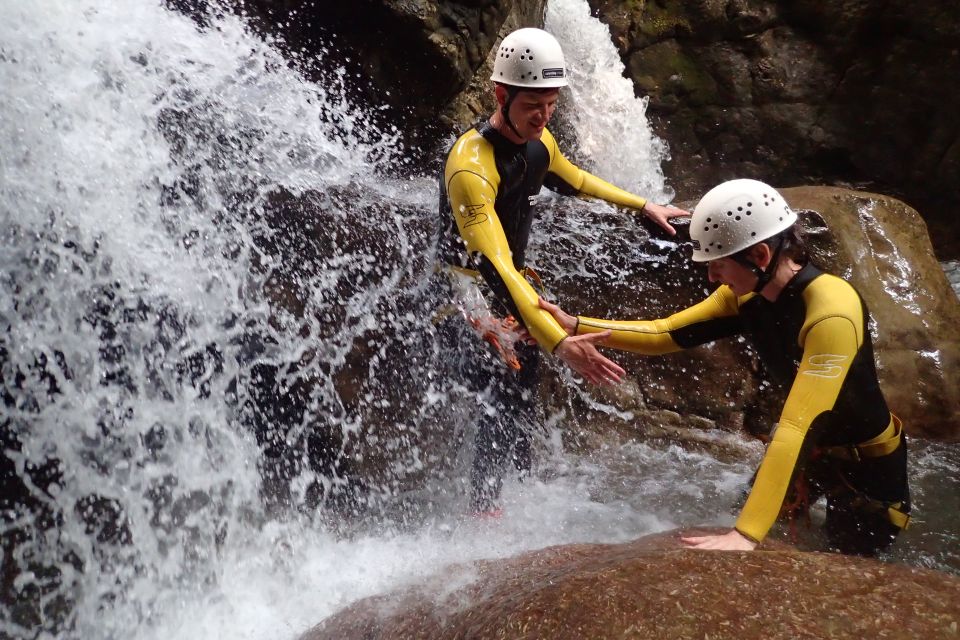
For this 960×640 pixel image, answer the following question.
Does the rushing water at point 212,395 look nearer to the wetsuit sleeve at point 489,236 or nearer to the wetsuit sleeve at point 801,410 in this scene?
the wetsuit sleeve at point 489,236

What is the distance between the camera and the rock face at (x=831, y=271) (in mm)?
3803

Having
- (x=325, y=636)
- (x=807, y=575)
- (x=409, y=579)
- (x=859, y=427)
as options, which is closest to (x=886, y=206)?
(x=859, y=427)

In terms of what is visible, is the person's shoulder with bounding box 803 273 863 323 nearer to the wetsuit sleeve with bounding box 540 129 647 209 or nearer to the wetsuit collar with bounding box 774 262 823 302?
the wetsuit collar with bounding box 774 262 823 302

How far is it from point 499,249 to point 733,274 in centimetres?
89

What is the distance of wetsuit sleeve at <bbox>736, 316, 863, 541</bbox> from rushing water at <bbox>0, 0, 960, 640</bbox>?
4.10ft

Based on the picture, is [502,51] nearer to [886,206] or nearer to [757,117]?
[886,206]

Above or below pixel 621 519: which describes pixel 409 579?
above

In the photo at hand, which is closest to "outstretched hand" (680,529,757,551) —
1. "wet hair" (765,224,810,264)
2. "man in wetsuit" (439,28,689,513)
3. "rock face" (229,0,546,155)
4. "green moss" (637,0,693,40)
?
"man in wetsuit" (439,28,689,513)

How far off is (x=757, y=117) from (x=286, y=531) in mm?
7442

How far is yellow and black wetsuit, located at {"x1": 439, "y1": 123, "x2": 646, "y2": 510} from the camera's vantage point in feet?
9.03

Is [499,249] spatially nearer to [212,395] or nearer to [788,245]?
[788,245]

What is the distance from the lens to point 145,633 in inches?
117

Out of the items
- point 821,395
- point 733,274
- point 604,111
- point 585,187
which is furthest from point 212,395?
point 604,111

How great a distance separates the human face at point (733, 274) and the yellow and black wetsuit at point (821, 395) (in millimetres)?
109
